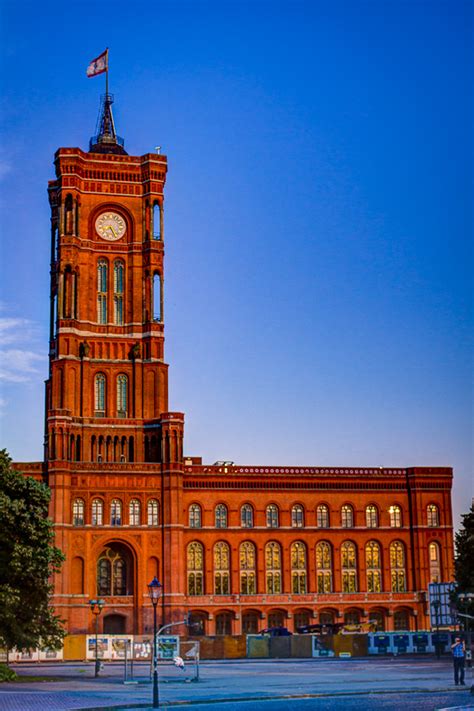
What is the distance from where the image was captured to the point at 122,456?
9538 centimetres

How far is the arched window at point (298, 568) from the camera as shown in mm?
95500

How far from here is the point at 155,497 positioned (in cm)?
9256

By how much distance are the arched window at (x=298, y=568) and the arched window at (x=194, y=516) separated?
8787mm

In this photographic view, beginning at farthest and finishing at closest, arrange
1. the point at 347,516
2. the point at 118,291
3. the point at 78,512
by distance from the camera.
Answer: the point at 118,291
the point at 347,516
the point at 78,512

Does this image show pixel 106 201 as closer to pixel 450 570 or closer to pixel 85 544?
pixel 85 544

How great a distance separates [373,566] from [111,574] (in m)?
23.3

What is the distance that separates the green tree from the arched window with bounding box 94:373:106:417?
4087 centimetres

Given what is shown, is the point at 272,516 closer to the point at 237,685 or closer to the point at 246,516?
the point at 246,516

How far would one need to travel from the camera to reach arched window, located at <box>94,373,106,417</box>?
9675 centimetres

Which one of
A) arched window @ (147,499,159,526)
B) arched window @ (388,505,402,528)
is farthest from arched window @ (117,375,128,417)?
arched window @ (388,505,402,528)

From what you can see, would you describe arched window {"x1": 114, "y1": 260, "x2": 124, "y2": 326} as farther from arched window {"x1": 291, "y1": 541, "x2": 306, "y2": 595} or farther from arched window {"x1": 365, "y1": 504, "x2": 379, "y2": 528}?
arched window {"x1": 365, "y1": 504, "x2": 379, "y2": 528}

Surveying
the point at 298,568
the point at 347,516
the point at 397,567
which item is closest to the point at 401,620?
the point at 397,567

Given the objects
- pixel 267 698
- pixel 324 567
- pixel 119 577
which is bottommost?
pixel 267 698

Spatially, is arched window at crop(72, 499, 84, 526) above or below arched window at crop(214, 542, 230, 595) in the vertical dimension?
above
